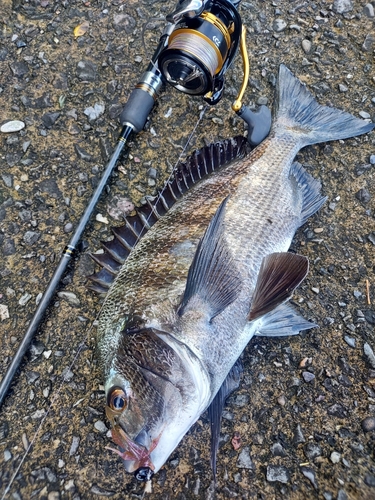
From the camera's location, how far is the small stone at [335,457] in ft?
7.31

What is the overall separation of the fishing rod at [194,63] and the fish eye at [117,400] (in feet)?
2.45

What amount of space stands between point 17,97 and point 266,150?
183 centimetres

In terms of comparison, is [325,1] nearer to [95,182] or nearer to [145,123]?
[145,123]

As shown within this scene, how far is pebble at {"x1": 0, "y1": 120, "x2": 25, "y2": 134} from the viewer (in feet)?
9.72

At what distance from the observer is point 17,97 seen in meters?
3.06

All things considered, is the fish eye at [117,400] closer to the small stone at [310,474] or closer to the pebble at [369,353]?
the small stone at [310,474]

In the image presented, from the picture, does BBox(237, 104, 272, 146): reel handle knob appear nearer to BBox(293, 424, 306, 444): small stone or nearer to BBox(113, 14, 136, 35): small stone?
BBox(113, 14, 136, 35): small stone

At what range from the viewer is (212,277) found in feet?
6.83

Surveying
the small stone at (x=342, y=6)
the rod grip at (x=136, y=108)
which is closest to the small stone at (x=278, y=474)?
the rod grip at (x=136, y=108)

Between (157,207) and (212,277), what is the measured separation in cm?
65

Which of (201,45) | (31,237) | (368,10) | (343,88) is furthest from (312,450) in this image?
(368,10)

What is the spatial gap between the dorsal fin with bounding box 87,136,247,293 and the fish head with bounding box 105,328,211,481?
0.47 meters

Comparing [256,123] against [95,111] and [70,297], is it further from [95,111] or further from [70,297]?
[70,297]

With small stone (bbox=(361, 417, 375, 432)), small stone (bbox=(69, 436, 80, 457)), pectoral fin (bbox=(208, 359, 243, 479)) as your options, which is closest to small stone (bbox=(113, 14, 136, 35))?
pectoral fin (bbox=(208, 359, 243, 479))
